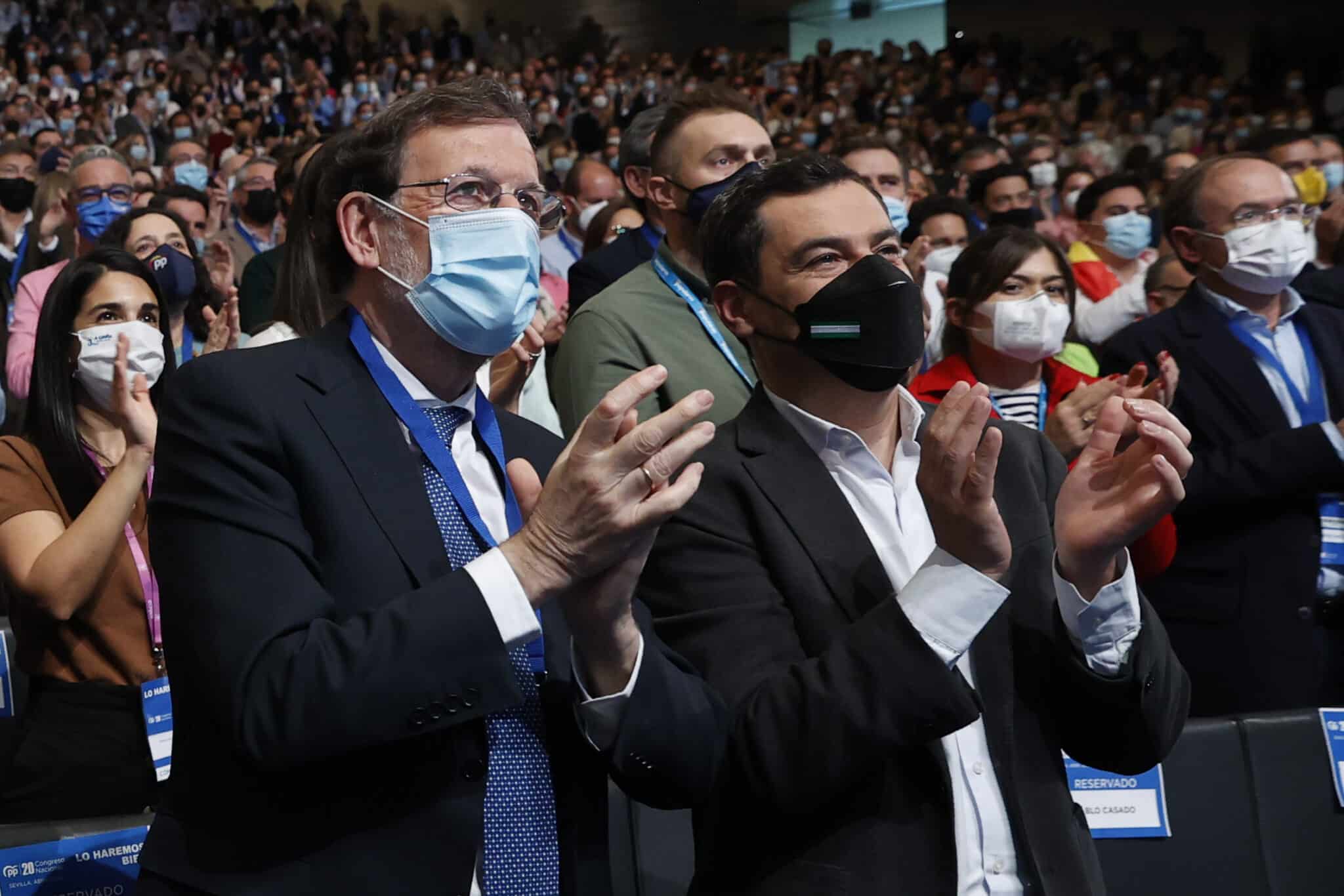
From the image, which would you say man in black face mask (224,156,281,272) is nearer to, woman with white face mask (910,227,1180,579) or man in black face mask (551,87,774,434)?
man in black face mask (551,87,774,434)

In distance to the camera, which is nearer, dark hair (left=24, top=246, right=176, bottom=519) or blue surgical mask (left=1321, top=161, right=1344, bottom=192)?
dark hair (left=24, top=246, right=176, bottom=519)

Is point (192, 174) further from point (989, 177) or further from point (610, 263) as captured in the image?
point (610, 263)

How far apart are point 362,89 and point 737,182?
18846 mm

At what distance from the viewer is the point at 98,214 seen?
5.99m

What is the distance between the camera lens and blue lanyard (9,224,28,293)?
6938 mm

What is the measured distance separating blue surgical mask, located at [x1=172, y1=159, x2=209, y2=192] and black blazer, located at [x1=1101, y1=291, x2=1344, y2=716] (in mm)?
7095

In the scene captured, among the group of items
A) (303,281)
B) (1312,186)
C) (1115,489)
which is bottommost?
(1312,186)

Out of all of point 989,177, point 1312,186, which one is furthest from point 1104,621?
point 1312,186

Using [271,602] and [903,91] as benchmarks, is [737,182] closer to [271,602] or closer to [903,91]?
→ [271,602]

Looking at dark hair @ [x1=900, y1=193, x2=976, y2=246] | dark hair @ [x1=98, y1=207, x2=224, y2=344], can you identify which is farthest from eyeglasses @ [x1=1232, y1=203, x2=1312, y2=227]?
dark hair @ [x1=98, y1=207, x2=224, y2=344]

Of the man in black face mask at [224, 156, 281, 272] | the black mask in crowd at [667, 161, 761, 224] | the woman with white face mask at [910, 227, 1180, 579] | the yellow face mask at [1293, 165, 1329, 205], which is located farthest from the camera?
the yellow face mask at [1293, 165, 1329, 205]

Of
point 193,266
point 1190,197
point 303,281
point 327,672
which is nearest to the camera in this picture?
point 327,672

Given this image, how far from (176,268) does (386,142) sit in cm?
260

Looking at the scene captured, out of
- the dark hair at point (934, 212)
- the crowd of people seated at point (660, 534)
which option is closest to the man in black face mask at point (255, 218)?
the dark hair at point (934, 212)
